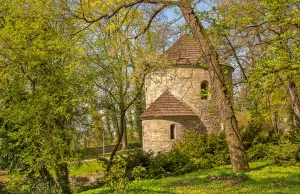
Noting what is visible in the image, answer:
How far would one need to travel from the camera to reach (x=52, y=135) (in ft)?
39.3

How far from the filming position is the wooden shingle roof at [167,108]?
2431cm

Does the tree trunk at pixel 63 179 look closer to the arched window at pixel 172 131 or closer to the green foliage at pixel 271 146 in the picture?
the green foliage at pixel 271 146

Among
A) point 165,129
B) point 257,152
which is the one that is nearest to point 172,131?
point 165,129

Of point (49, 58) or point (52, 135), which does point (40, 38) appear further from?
point (52, 135)

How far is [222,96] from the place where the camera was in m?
13.0

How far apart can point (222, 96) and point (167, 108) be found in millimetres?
11640

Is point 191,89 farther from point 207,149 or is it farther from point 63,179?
point 63,179

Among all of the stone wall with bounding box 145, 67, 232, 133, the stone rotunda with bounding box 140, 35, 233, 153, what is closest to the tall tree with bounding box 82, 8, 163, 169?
the stone rotunda with bounding box 140, 35, 233, 153

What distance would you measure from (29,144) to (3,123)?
163 centimetres

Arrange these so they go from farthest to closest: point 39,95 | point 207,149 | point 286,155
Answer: point 207,149
point 286,155
point 39,95

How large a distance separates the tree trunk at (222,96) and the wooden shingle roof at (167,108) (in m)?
11.1

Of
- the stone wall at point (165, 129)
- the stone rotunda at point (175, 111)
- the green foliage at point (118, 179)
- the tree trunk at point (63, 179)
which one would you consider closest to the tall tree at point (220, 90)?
the green foliage at point (118, 179)

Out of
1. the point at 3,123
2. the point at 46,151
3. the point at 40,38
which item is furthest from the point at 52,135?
the point at 40,38

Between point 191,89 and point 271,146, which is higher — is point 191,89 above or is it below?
above
